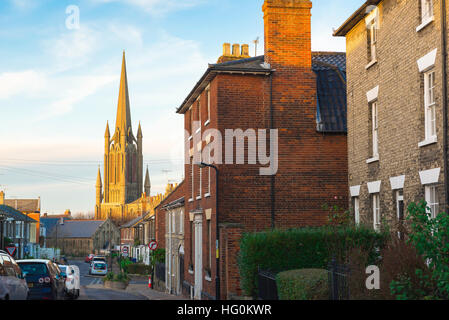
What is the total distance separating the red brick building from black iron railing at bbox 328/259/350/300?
1017 cm

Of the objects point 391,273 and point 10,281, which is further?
point 10,281

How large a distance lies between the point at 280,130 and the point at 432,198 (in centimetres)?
982

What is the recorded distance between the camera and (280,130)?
25.8 meters

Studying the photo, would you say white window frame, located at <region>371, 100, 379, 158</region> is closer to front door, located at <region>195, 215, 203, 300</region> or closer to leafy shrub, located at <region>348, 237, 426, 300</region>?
leafy shrub, located at <region>348, 237, 426, 300</region>

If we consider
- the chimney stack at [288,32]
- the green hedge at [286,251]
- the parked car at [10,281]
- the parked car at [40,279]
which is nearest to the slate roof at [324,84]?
the chimney stack at [288,32]

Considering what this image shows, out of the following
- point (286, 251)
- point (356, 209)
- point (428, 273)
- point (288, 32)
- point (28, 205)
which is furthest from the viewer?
point (28, 205)

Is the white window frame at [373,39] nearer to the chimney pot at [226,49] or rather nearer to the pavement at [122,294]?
the chimney pot at [226,49]

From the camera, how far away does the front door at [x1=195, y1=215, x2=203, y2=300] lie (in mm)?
29516

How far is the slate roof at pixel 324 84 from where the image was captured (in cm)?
2564

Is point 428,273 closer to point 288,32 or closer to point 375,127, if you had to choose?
point 375,127

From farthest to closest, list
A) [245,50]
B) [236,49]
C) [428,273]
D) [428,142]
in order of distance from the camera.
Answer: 1. [245,50]
2. [236,49]
3. [428,142]
4. [428,273]

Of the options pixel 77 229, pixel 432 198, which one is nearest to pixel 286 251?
pixel 432 198

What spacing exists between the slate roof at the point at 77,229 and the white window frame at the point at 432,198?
527ft
